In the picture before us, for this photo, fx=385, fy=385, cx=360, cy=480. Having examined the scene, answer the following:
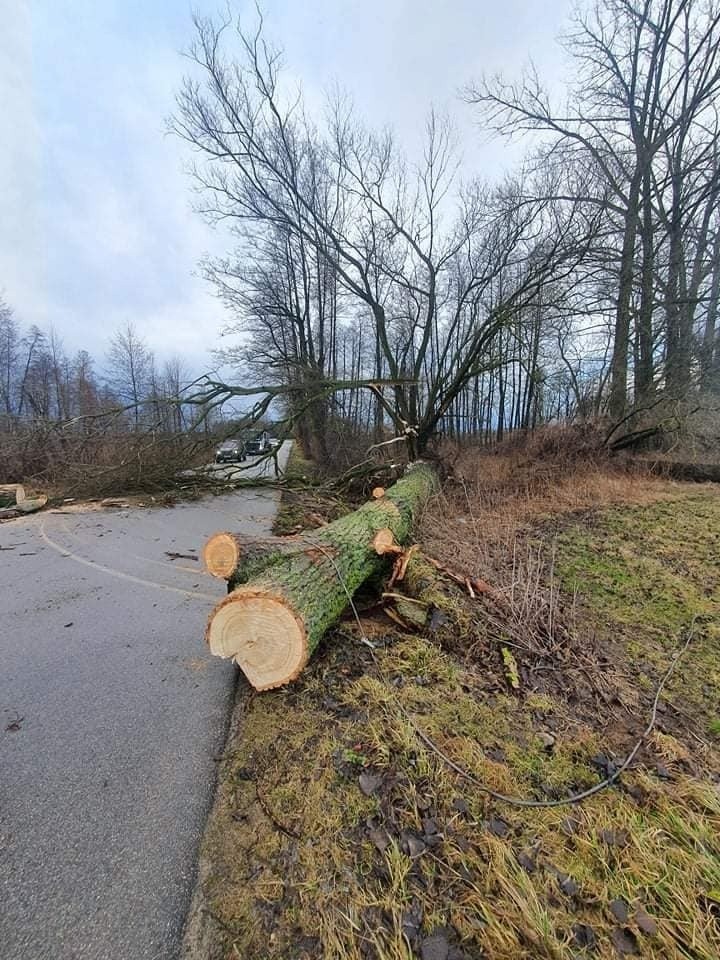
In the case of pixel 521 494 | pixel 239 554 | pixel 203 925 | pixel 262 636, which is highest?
pixel 239 554

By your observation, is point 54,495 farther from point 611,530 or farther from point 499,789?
point 611,530

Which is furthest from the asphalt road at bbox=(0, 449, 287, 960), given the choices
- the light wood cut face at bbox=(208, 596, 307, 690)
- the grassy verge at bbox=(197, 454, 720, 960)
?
the light wood cut face at bbox=(208, 596, 307, 690)

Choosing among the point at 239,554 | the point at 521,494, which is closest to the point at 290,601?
the point at 239,554

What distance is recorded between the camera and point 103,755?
187 cm

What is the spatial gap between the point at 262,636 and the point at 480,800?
1230 mm

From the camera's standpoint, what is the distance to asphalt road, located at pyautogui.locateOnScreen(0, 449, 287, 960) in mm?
1235

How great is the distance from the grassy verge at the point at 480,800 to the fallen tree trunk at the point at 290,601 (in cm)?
28

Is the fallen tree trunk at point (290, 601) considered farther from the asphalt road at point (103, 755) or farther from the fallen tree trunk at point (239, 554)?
the asphalt road at point (103, 755)

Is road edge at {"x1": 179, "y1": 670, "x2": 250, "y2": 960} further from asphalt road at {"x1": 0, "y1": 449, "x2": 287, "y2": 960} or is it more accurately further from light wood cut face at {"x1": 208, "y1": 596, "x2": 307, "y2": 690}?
light wood cut face at {"x1": 208, "y1": 596, "x2": 307, "y2": 690}

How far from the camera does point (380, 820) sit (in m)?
1.48

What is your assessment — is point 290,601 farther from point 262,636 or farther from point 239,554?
point 239,554

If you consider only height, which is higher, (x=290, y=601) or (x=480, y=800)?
(x=290, y=601)

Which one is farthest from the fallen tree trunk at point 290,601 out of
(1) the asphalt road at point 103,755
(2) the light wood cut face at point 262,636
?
(1) the asphalt road at point 103,755

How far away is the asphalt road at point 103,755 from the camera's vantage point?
124 cm
